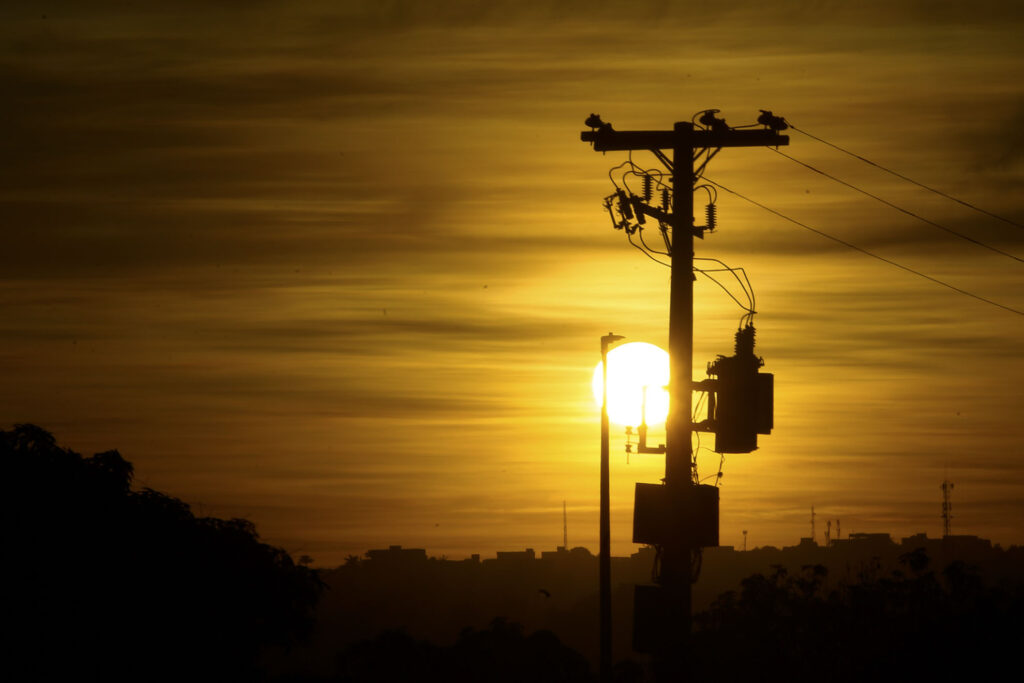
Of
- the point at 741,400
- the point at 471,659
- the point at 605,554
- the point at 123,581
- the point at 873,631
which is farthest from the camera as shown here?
the point at 471,659

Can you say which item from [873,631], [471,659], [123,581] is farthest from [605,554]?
[471,659]

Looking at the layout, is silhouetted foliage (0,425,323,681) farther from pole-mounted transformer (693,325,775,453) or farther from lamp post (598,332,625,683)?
pole-mounted transformer (693,325,775,453)

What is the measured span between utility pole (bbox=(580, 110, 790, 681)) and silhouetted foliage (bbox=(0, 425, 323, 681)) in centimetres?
800

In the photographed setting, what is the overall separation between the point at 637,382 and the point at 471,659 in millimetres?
56498

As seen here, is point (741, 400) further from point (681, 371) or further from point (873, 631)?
point (873, 631)

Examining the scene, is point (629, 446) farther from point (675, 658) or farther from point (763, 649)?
point (763, 649)

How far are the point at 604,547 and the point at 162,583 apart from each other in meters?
7.44

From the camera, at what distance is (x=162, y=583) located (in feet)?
82.7

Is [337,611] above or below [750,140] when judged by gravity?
below

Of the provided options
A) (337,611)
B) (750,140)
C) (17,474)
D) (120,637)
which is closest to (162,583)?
(120,637)

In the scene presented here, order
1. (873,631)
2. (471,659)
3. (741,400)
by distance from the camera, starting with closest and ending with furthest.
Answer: (741,400) → (873,631) → (471,659)

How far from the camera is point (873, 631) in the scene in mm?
30844

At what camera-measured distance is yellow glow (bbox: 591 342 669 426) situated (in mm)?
22031

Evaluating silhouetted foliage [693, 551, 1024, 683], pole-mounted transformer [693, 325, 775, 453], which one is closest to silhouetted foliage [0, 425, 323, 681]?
silhouetted foliage [693, 551, 1024, 683]
